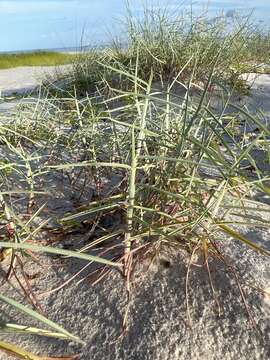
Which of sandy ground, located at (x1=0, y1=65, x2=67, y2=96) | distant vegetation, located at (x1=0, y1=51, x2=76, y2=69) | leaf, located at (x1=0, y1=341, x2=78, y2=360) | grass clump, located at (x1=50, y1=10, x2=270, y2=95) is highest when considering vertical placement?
leaf, located at (x1=0, y1=341, x2=78, y2=360)

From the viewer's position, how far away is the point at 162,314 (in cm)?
81

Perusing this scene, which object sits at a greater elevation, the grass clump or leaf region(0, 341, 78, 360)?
leaf region(0, 341, 78, 360)

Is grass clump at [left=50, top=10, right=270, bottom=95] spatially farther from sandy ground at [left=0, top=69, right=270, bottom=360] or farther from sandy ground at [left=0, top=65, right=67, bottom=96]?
sandy ground at [left=0, top=69, right=270, bottom=360]

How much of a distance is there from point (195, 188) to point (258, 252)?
8.0 inches

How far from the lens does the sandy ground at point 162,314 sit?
2.43ft

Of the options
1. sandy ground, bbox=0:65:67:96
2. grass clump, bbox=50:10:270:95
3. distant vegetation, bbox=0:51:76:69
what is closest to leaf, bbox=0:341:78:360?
grass clump, bbox=50:10:270:95

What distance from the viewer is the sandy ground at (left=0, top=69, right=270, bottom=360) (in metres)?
0.74

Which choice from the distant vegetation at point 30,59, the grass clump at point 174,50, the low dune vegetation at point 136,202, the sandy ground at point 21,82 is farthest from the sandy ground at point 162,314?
the distant vegetation at point 30,59

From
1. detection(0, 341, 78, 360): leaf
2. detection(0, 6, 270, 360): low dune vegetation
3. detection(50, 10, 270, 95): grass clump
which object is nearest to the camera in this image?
detection(0, 341, 78, 360): leaf

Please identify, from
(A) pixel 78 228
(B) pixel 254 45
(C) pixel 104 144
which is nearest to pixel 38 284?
(A) pixel 78 228

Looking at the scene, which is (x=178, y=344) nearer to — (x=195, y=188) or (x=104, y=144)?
(x=195, y=188)

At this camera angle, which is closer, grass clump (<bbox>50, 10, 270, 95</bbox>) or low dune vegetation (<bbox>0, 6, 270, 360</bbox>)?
low dune vegetation (<bbox>0, 6, 270, 360</bbox>)

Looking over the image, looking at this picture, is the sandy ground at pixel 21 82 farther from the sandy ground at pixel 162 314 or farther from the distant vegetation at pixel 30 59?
the distant vegetation at pixel 30 59

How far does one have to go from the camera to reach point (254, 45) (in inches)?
167
